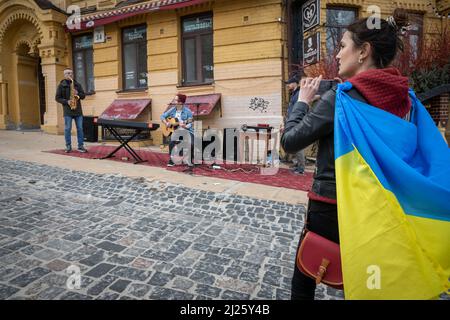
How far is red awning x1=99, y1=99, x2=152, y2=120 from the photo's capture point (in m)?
11.4

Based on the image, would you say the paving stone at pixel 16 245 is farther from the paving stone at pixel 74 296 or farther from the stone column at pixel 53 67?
the stone column at pixel 53 67

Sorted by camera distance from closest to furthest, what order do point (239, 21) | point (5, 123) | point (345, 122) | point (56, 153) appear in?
point (345, 122) → point (56, 153) → point (239, 21) → point (5, 123)

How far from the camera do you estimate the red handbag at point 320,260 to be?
5.09ft

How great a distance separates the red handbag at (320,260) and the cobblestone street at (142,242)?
1.14 m

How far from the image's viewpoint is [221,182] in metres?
6.14

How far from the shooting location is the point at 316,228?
5.44ft

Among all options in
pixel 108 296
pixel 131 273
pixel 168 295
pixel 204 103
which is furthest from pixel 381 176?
pixel 204 103

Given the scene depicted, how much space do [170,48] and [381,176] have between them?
1118 cm

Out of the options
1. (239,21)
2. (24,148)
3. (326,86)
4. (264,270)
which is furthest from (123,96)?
(326,86)

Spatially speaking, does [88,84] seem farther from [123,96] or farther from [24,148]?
[24,148]

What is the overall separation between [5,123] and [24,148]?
26.0 feet

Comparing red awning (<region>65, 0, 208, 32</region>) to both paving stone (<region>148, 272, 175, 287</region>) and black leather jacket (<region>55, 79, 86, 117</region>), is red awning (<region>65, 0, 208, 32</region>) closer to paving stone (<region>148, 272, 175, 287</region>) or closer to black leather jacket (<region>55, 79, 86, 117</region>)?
black leather jacket (<region>55, 79, 86, 117</region>)

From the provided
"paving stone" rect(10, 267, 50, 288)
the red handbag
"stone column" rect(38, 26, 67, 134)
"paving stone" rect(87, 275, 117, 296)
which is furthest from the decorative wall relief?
"stone column" rect(38, 26, 67, 134)

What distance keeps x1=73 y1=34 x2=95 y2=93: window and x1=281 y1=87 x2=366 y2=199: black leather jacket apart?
44.5 feet
